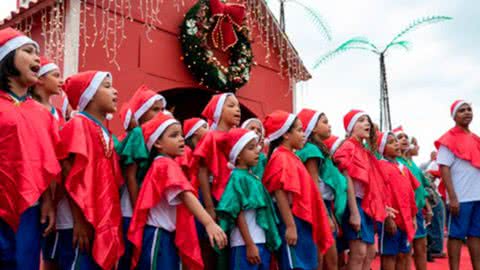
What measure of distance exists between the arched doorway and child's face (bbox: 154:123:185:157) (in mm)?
4827

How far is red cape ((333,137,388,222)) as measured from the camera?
4484 millimetres

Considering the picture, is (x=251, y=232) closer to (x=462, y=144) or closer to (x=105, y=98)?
(x=105, y=98)

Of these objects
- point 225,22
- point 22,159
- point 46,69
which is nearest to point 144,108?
point 46,69

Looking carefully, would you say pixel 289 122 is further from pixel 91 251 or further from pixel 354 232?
pixel 91 251

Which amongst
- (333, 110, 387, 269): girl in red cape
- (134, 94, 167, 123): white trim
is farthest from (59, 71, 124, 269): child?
(333, 110, 387, 269): girl in red cape

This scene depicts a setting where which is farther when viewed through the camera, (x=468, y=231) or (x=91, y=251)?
(x=468, y=231)

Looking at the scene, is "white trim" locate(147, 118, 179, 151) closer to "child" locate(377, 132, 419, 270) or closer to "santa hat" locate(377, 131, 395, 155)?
"child" locate(377, 132, 419, 270)

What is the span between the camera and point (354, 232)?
14.3 ft

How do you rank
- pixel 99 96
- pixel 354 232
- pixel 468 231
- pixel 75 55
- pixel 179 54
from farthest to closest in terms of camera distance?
pixel 179 54
pixel 75 55
pixel 468 231
pixel 354 232
pixel 99 96

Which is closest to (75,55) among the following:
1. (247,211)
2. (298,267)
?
(247,211)

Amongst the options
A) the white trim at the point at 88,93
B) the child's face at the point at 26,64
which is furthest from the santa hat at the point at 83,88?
the child's face at the point at 26,64

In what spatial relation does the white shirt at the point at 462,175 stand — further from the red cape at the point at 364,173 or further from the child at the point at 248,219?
the child at the point at 248,219

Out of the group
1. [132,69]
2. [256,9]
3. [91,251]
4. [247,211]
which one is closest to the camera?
[91,251]

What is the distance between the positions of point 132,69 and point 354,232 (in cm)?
413
